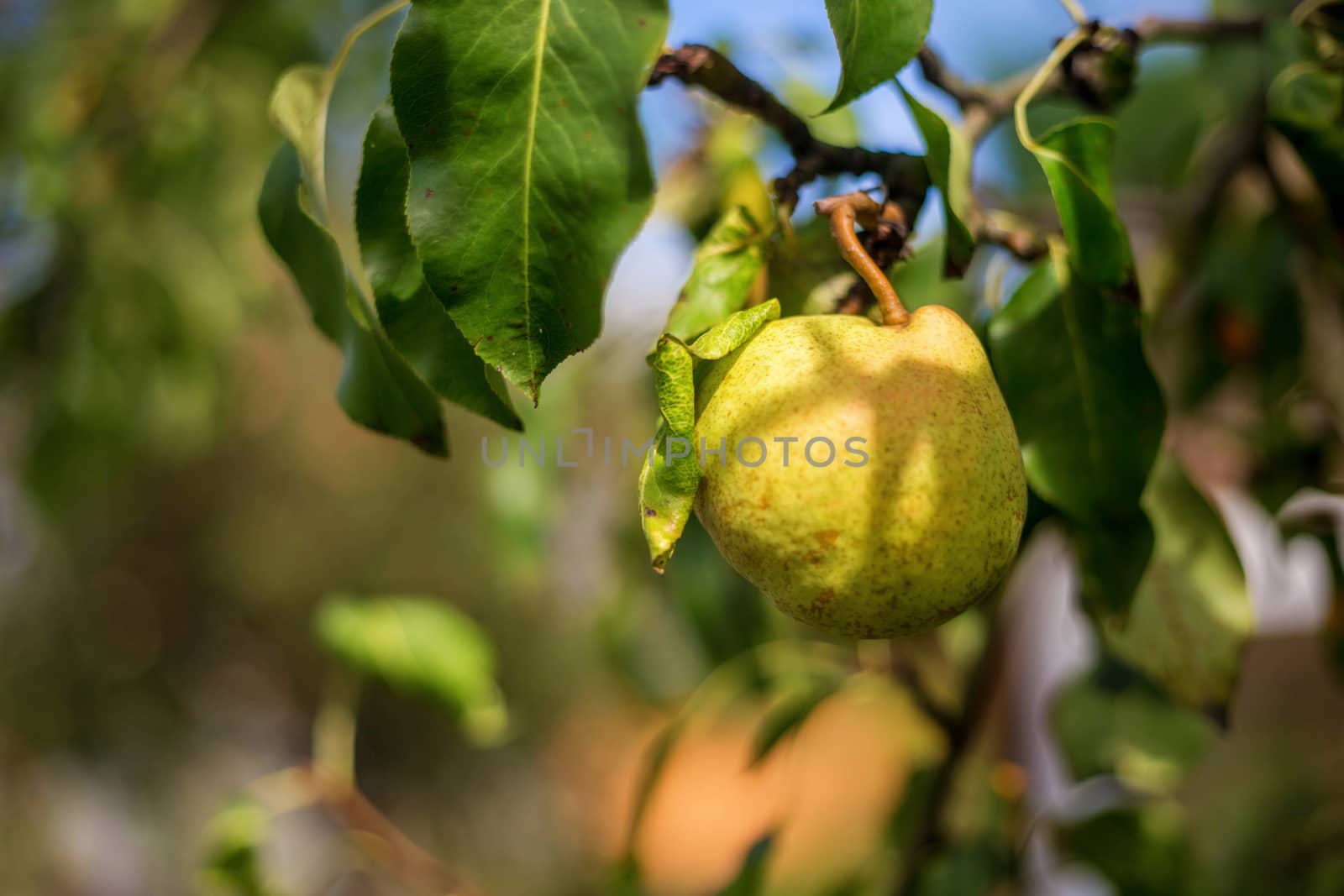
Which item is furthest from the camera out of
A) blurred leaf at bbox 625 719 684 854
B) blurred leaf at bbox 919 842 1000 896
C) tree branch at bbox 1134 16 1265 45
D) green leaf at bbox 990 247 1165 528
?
blurred leaf at bbox 625 719 684 854

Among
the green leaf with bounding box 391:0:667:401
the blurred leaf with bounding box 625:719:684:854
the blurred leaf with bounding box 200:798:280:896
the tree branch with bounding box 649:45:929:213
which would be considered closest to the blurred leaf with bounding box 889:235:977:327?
the tree branch with bounding box 649:45:929:213

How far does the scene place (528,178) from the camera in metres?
0.30

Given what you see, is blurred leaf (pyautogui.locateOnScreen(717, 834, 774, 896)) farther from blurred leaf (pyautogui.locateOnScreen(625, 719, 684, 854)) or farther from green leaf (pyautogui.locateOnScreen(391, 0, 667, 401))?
green leaf (pyautogui.locateOnScreen(391, 0, 667, 401))

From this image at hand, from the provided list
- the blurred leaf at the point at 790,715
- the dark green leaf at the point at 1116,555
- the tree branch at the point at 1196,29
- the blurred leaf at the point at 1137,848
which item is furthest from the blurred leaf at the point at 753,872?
the tree branch at the point at 1196,29

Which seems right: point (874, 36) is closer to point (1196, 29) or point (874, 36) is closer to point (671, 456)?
point (671, 456)

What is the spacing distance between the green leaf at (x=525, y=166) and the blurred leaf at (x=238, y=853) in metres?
0.65

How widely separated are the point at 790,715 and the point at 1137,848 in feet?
0.86

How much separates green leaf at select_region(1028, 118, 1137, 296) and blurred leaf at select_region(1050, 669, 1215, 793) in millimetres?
443

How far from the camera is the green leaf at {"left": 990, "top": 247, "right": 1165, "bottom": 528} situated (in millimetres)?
410

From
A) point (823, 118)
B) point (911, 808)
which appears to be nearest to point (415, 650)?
point (911, 808)

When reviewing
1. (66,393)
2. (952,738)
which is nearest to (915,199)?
(952,738)

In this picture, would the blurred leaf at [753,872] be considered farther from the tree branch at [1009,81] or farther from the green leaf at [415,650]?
the tree branch at [1009,81]

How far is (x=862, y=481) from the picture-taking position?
0.30 metres

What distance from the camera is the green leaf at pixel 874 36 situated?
30 cm
